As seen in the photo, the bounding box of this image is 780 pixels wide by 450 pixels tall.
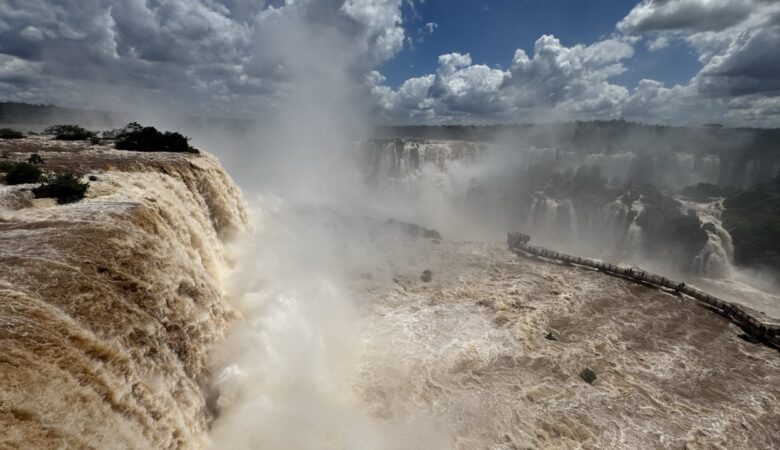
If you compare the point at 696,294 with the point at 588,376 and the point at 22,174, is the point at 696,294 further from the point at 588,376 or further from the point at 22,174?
the point at 22,174

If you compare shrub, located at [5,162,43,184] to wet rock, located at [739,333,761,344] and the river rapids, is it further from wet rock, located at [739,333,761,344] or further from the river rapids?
wet rock, located at [739,333,761,344]

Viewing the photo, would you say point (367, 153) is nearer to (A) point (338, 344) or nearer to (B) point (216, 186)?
(B) point (216, 186)

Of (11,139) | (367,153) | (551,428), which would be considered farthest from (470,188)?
(11,139)

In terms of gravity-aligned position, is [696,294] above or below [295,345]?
below

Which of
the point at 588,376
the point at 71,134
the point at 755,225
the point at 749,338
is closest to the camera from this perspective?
the point at 588,376

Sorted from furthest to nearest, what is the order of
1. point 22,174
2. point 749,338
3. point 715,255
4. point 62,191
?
point 715,255
point 749,338
point 22,174
point 62,191

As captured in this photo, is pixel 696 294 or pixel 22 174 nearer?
pixel 22 174

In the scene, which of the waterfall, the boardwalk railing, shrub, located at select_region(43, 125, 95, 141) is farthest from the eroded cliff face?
the waterfall

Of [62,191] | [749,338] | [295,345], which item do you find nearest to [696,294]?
[749,338]
